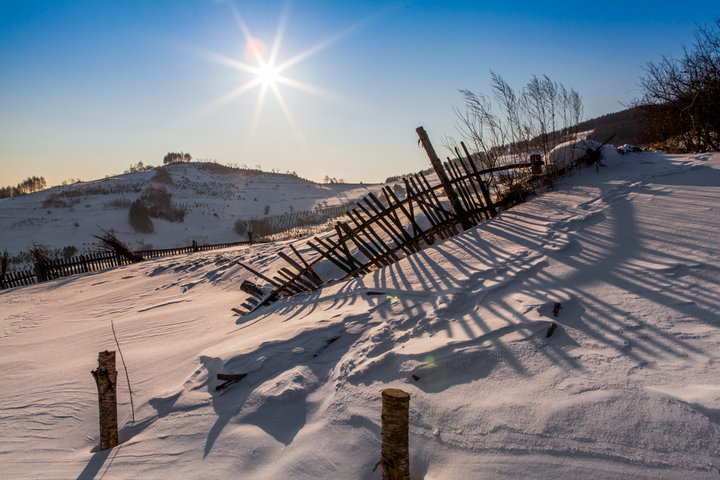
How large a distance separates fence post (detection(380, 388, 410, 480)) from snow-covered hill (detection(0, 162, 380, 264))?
18.2 meters

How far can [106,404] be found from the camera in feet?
7.73

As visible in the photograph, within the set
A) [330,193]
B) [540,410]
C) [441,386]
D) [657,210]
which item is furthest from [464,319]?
[330,193]

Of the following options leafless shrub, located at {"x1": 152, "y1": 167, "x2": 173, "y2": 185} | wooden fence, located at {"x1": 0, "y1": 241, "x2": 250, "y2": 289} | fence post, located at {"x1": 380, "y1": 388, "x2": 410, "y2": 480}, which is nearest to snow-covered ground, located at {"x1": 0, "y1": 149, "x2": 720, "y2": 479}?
fence post, located at {"x1": 380, "y1": 388, "x2": 410, "y2": 480}

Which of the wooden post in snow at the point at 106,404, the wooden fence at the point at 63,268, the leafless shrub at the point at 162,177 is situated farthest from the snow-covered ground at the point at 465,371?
the leafless shrub at the point at 162,177

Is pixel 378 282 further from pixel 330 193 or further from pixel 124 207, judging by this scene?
pixel 330 193

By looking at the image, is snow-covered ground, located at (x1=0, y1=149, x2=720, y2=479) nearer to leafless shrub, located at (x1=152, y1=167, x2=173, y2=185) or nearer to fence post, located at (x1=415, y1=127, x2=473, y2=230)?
fence post, located at (x1=415, y1=127, x2=473, y2=230)

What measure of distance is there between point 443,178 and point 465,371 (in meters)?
3.98

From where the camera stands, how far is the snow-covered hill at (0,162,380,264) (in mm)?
24359

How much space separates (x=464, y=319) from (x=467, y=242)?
1.85 m

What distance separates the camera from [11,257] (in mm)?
19406

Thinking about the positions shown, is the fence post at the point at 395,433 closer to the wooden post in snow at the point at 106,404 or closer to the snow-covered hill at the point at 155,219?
the wooden post in snow at the point at 106,404

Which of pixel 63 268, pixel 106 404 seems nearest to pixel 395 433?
pixel 106 404

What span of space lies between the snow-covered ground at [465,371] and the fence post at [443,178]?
3.16 ft

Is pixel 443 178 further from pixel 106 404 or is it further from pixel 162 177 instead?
pixel 162 177
